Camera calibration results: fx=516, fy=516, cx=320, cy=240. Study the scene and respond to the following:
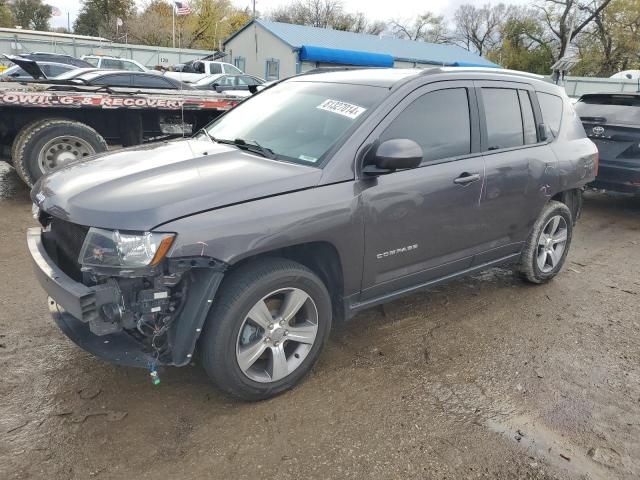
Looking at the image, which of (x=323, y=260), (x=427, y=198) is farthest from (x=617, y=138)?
(x=323, y=260)

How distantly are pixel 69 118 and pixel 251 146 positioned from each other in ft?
15.2

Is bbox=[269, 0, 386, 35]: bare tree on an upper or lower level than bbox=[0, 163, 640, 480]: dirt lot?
upper

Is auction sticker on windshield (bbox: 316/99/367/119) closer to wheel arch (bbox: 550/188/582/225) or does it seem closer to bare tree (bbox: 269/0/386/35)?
wheel arch (bbox: 550/188/582/225)

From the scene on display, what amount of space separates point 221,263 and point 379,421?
1219mm

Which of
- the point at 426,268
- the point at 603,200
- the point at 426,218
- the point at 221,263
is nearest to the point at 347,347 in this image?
the point at 426,268

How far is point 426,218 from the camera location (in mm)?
3355

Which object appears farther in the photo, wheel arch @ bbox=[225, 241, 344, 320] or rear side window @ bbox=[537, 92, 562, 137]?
rear side window @ bbox=[537, 92, 562, 137]

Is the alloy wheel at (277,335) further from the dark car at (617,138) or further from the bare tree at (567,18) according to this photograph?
the bare tree at (567,18)

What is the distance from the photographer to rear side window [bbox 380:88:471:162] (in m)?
3.31

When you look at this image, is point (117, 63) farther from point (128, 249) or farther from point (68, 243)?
point (128, 249)

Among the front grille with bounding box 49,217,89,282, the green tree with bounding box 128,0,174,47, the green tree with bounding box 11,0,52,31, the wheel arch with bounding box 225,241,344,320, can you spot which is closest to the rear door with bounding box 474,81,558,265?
the wheel arch with bounding box 225,241,344,320

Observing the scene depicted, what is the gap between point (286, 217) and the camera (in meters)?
2.70

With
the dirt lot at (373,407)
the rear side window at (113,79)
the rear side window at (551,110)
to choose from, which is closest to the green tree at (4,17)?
the rear side window at (113,79)

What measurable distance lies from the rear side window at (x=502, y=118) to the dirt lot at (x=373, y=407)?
1376 mm
